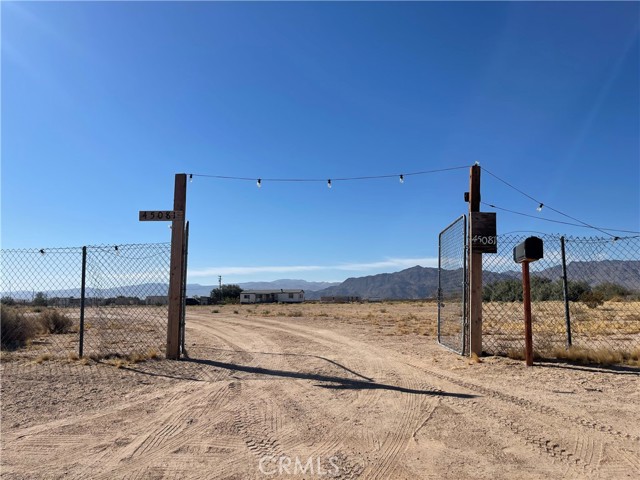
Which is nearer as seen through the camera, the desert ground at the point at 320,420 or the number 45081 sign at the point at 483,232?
the desert ground at the point at 320,420

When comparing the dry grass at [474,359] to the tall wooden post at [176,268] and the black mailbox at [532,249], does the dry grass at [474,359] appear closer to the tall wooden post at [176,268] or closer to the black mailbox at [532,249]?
the black mailbox at [532,249]

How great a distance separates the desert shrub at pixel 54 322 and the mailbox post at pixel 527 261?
14626 millimetres

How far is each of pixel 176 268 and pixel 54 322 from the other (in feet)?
28.9

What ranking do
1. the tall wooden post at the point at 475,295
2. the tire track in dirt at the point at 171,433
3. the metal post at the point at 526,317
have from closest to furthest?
the tire track in dirt at the point at 171,433 < the metal post at the point at 526,317 < the tall wooden post at the point at 475,295

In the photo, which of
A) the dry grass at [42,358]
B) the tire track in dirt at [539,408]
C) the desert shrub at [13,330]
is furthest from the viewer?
the desert shrub at [13,330]

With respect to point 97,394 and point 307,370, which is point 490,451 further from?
point 97,394

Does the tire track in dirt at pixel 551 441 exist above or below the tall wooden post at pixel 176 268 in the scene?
below

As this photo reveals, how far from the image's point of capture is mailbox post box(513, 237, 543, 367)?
25.6 ft

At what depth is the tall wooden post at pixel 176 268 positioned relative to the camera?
9453 millimetres

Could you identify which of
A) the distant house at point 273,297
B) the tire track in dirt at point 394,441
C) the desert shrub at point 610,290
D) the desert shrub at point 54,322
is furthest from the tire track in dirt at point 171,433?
the distant house at point 273,297

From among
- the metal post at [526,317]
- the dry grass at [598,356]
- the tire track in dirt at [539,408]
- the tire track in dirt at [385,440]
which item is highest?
the metal post at [526,317]

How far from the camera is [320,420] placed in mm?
5348

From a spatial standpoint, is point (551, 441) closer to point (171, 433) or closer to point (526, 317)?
point (526, 317)

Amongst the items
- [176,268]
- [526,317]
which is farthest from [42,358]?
[526,317]
